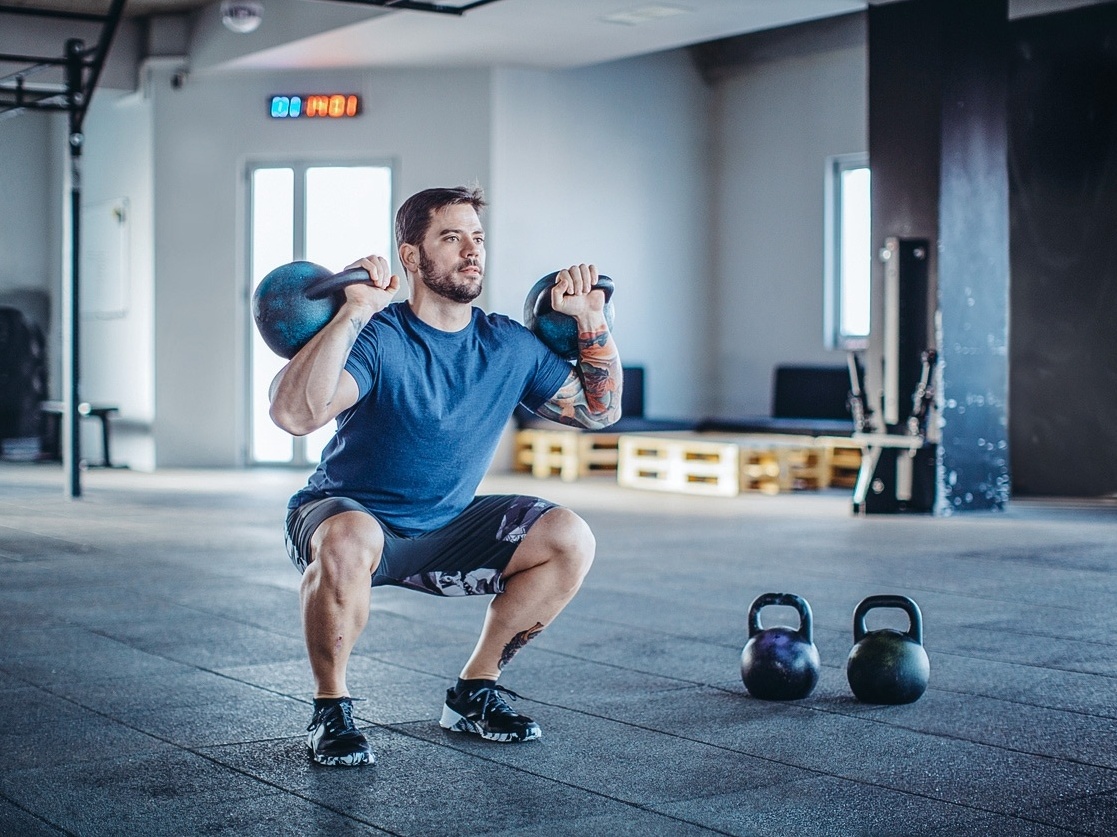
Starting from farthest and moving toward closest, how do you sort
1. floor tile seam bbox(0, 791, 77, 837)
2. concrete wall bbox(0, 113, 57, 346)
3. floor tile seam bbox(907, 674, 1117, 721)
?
concrete wall bbox(0, 113, 57, 346)
floor tile seam bbox(907, 674, 1117, 721)
floor tile seam bbox(0, 791, 77, 837)

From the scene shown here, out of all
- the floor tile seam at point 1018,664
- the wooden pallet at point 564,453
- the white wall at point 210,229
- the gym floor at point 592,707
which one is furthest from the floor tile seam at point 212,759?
the white wall at point 210,229

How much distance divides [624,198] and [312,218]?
90.7 inches

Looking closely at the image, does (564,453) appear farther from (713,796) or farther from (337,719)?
(713,796)

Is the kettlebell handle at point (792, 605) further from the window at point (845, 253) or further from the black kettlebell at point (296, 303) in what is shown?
the window at point (845, 253)

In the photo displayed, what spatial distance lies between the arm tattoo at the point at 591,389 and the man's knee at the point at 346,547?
553 mm

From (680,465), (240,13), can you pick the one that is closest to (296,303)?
(680,465)

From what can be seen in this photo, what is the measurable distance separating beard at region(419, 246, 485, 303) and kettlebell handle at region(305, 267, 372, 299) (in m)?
0.14

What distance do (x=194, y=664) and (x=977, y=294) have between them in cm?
518

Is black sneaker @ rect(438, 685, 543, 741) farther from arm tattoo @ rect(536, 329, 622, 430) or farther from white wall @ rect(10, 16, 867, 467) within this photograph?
white wall @ rect(10, 16, 867, 467)

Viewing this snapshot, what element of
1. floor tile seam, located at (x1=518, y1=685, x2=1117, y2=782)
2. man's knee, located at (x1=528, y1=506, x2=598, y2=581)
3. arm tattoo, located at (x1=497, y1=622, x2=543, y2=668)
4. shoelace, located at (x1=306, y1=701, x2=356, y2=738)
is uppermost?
man's knee, located at (x1=528, y1=506, x2=598, y2=581)

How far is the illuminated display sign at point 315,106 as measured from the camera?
1021 centimetres

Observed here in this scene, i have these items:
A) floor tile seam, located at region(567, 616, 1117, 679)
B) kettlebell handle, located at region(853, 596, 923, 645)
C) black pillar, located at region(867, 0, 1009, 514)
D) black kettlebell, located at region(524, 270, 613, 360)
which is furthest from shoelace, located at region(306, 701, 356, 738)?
black pillar, located at region(867, 0, 1009, 514)

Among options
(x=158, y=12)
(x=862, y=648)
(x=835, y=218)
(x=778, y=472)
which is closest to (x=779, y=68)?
(x=835, y=218)

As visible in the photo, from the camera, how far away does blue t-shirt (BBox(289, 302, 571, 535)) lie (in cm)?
275
